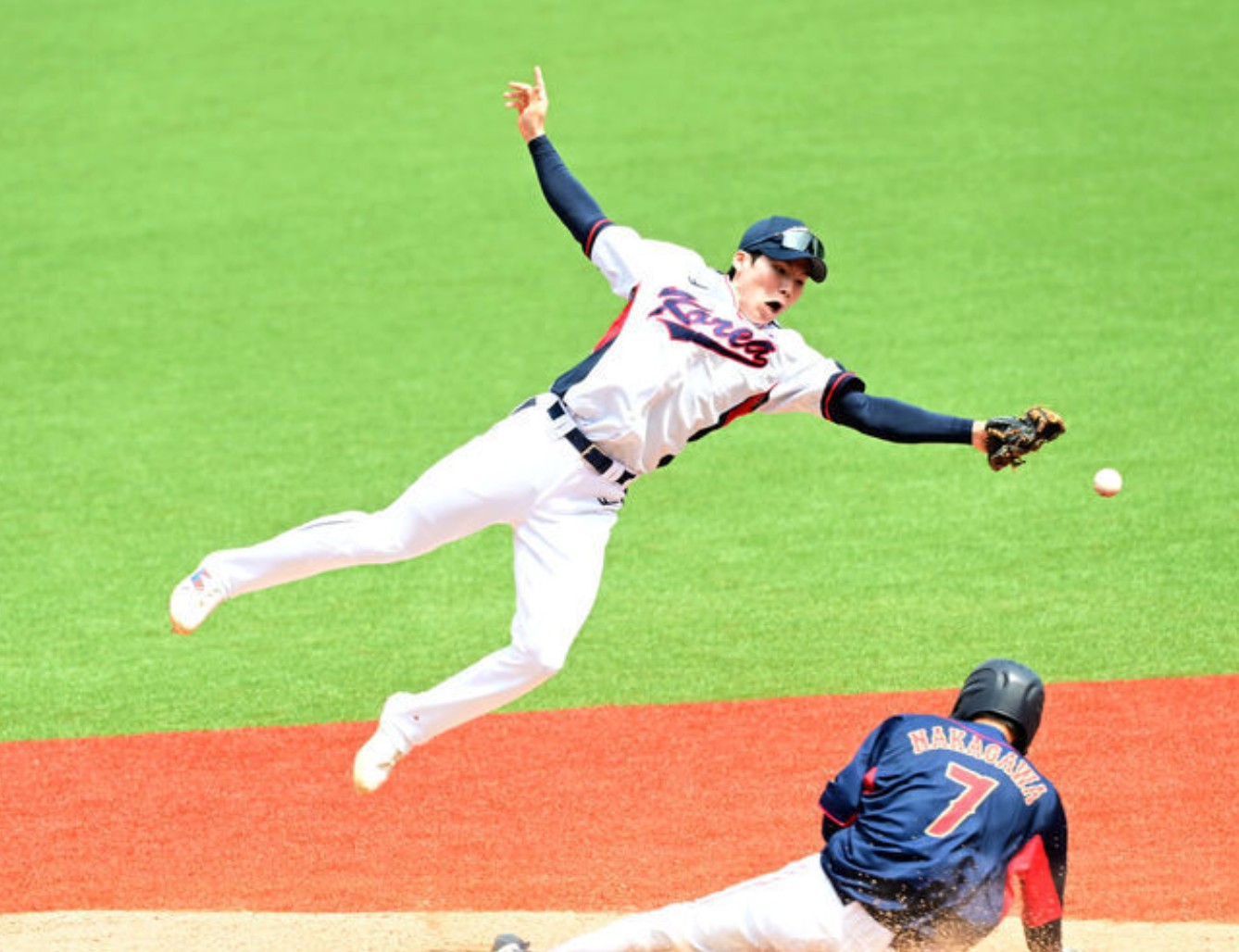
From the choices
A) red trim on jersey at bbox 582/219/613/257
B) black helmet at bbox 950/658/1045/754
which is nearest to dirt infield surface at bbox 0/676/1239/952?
black helmet at bbox 950/658/1045/754

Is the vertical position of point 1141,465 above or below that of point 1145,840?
below

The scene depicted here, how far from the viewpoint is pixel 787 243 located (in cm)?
605

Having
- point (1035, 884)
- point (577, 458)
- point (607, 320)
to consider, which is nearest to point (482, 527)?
point (577, 458)

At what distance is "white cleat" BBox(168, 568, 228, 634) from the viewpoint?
599cm

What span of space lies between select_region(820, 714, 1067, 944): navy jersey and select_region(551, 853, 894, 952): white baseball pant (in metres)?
0.05

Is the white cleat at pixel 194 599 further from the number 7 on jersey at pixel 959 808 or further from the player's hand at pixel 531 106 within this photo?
the number 7 on jersey at pixel 959 808

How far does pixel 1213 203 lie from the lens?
51.1 ft

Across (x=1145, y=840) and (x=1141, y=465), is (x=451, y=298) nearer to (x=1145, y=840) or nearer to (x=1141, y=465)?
(x=1141, y=465)

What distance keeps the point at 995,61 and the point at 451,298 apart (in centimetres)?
679

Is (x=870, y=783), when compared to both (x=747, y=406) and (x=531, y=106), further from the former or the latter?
(x=531, y=106)

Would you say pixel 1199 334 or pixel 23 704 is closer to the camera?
pixel 23 704

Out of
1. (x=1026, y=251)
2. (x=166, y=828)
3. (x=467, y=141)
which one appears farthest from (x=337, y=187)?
(x=166, y=828)

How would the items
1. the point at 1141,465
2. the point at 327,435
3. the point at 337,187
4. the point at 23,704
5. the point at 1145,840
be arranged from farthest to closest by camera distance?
the point at 337,187
the point at 327,435
the point at 1141,465
the point at 23,704
the point at 1145,840

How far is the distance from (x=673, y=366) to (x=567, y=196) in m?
0.81
